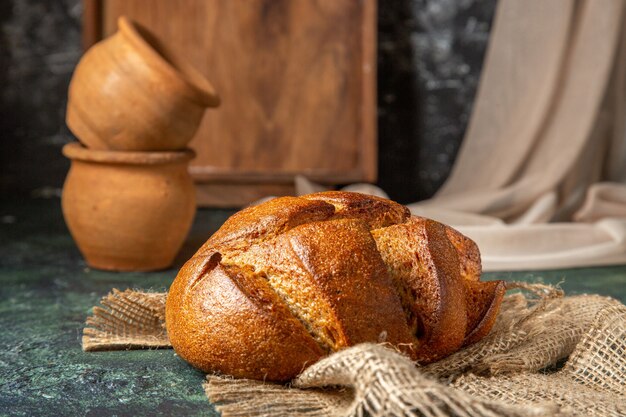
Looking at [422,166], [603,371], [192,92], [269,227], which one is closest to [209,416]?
[269,227]

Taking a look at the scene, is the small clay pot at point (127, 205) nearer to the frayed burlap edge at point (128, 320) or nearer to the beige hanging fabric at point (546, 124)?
the frayed burlap edge at point (128, 320)

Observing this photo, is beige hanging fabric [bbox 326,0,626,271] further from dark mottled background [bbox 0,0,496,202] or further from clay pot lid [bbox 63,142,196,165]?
clay pot lid [bbox 63,142,196,165]

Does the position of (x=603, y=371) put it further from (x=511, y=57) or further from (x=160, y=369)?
(x=511, y=57)

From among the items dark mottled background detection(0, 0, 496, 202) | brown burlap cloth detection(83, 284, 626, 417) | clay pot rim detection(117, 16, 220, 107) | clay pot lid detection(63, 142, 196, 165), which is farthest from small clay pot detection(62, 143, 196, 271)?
dark mottled background detection(0, 0, 496, 202)

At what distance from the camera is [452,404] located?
119 centimetres

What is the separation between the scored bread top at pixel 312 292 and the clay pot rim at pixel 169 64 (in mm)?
927

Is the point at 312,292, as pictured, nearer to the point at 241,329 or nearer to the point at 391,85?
the point at 241,329

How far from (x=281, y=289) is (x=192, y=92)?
1.12m

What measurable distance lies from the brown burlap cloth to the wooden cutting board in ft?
5.57

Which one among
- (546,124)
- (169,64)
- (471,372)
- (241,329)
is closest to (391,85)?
(546,124)

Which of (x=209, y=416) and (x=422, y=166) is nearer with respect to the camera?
(x=209, y=416)

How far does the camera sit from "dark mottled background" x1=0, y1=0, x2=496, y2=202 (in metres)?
3.65

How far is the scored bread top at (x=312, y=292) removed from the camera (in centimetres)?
142

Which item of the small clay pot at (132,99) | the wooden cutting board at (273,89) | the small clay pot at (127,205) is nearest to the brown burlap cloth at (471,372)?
the small clay pot at (127,205)
